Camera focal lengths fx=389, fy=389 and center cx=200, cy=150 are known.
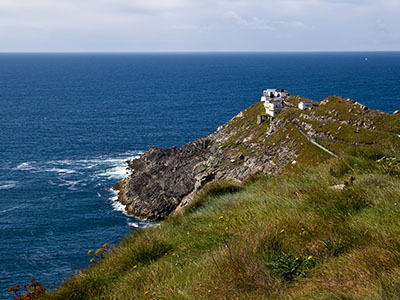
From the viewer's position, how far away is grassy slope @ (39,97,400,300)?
21.6 feet

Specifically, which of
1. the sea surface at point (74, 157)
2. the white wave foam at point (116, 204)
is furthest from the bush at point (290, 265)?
the white wave foam at point (116, 204)

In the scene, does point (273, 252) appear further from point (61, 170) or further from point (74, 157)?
point (74, 157)

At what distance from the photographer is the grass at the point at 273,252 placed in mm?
6578

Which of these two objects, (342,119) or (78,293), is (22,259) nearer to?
(78,293)

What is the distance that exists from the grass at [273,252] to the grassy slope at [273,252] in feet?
0.07

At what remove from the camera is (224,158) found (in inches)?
2992

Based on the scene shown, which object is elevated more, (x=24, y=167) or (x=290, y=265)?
(x=290, y=265)

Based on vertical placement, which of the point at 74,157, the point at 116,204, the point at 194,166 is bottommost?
the point at 116,204

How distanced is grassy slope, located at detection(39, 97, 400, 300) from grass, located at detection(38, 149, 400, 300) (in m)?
0.02

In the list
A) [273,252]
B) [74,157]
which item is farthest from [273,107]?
[273,252]

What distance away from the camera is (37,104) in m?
172

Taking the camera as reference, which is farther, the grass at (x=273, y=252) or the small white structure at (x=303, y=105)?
the small white structure at (x=303, y=105)

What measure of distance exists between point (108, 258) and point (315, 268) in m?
5.85

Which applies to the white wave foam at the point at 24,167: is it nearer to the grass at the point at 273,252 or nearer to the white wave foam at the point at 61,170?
the white wave foam at the point at 61,170
